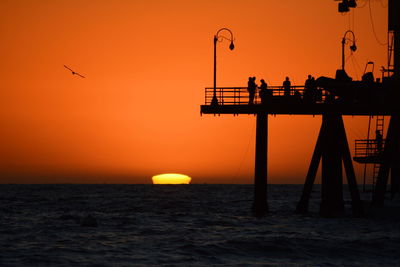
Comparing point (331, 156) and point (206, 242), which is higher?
point (331, 156)

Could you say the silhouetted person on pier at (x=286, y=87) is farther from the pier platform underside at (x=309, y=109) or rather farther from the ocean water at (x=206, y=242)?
the ocean water at (x=206, y=242)

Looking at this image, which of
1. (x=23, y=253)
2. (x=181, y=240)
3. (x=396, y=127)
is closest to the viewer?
(x=23, y=253)

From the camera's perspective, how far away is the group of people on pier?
133ft

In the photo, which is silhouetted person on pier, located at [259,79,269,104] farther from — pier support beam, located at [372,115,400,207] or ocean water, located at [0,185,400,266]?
pier support beam, located at [372,115,400,207]

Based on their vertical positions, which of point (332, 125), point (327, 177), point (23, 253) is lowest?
point (23, 253)

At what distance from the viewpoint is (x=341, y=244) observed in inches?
1316

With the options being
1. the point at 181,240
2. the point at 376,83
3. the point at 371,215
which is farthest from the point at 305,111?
the point at 181,240

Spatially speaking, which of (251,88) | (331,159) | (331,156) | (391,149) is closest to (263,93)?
(251,88)

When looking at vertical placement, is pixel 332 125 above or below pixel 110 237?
above

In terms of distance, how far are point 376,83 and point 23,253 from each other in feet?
71.2

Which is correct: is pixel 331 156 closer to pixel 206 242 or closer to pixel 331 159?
pixel 331 159

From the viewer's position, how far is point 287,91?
40.7m

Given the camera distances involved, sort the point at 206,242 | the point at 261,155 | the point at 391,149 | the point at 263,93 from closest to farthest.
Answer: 1. the point at 206,242
2. the point at 261,155
3. the point at 263,93
4. the point at 391,149

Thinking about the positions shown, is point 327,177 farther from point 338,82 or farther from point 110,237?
point 110,237
